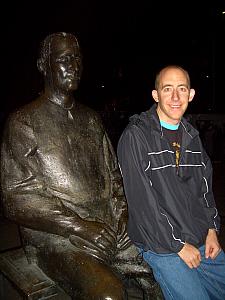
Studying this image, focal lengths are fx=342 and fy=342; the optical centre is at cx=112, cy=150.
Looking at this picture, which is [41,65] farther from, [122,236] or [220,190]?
[220,190]

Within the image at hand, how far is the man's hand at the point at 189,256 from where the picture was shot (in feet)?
6.33

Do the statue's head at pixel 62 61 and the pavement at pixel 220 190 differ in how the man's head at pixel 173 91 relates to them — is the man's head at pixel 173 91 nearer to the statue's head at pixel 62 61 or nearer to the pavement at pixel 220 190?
the statue's head at pixel 62 61

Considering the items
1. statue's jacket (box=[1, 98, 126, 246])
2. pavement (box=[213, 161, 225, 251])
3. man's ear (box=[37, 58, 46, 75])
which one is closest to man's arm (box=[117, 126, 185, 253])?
statue's jacket (box=[1, 98, 126, 246])

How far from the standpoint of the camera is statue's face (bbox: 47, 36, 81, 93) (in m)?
2.22

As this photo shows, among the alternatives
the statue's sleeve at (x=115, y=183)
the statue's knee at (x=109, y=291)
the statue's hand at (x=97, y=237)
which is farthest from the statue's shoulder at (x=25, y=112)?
the statue's knee at (x=109, y=291)

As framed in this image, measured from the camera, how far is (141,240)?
2.04 meters

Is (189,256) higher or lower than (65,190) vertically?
lower

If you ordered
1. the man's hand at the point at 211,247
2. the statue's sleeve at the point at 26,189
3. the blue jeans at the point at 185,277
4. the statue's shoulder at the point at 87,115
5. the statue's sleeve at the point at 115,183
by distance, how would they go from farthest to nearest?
the statue's shoulder at the point at 87,115
the statue's sleeve at the point at 115,183
the man's hand at the point at 211,247
the statue's sleeve at the point at 26,189
the blue jeans at the point at 185,277

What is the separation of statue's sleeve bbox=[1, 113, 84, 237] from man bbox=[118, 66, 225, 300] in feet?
1.40

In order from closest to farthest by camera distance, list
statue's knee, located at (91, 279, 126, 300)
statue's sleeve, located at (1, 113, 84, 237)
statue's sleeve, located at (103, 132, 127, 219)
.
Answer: statue's knee, located at (91, 279, 126, 300) → statue's sleeve, located at (1, 113, 84, 237) → statue's sleeve, located at (103, 132, 127, 219)

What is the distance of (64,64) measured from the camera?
2221 millimetres

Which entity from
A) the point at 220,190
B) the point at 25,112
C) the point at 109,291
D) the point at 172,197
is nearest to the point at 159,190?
the point at 172,197

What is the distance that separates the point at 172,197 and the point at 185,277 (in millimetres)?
445

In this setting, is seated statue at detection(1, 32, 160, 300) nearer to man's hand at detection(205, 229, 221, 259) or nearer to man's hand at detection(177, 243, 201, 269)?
man's hand at detection(177, 243, 201, 269)
